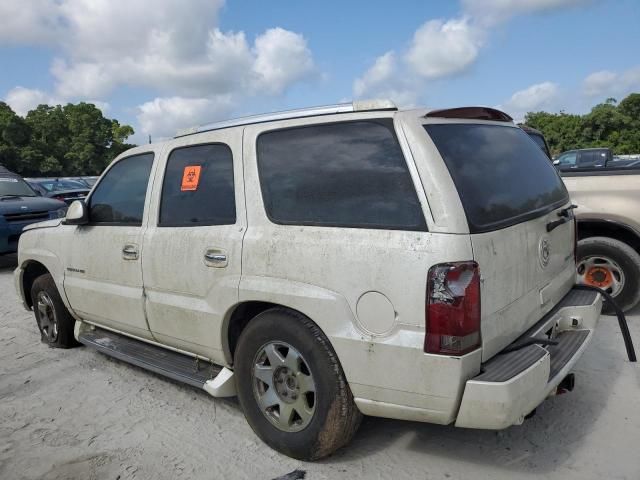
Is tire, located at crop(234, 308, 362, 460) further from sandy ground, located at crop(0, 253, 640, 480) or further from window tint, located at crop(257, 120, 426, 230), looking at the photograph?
window tint, located at crop(257, 120, 426, 230)

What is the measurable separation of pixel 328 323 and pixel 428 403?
1.97 ft

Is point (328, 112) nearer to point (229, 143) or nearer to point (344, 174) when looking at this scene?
point (344, 174)

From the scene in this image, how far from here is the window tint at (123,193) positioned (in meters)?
3.85

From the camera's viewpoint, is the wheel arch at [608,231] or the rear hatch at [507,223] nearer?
the rear hatch at [507,223]

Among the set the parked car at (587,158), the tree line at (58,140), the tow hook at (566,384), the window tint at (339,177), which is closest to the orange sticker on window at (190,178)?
the window tint at (339,177)

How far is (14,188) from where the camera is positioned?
1055 centimetres

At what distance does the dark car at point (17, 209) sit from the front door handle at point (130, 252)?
6.12m

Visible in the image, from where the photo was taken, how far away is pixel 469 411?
2332mm

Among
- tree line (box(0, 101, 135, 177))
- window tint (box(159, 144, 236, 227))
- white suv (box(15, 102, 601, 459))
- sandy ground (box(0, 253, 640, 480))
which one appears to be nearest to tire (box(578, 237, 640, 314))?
sandy ground (box(0, 253, 640, 480))

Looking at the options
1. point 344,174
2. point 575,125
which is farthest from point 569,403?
point 575,125

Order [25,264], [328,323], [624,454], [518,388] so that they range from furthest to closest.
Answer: [25,264], [624,454], [328,323], [518,388]

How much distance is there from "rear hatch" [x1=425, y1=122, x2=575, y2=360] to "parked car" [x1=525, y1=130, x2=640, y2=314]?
5.90 feet

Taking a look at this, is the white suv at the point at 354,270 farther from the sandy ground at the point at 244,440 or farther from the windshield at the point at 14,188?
the windshield at the point at 14,188

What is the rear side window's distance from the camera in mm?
2521
